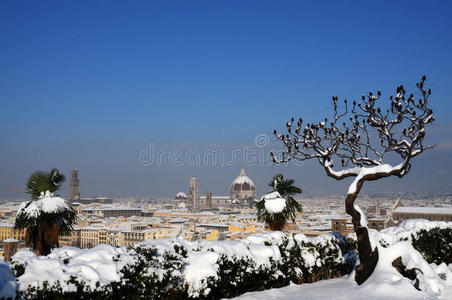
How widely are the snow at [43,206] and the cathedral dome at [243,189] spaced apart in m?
183

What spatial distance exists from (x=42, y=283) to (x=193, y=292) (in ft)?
6.46

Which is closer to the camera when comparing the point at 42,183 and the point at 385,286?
the point at 385,286

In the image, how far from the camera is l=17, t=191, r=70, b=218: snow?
309 inches

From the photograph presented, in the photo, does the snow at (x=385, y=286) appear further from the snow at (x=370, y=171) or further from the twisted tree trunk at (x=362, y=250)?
the snow at (x=370, y=171)

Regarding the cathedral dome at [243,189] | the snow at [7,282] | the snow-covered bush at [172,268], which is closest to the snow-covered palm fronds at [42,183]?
the snow-covered bush at [172,268]

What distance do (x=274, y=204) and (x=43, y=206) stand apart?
6092 millimetres

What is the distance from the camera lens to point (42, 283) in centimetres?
393

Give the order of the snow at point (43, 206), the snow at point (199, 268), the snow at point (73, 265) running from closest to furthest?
the snow at point (73, 265) → the snow at point (199, 268) → the snow at point (43, 206)

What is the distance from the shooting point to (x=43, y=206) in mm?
7949

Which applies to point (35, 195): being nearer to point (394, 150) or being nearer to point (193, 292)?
point (193, 292)

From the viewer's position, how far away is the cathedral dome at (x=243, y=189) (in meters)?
191

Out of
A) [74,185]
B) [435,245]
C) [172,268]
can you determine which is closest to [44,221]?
[172,268]

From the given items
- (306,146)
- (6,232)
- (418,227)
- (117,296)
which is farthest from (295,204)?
(6,232)

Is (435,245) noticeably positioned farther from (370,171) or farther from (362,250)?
(370,171)
